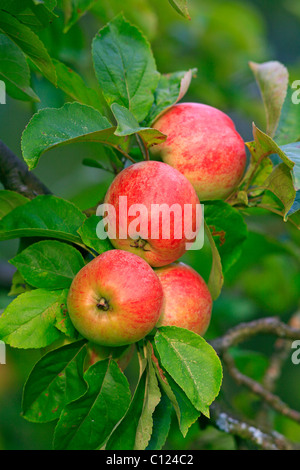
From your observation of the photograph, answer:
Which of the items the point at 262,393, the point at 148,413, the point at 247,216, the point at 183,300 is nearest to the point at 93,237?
the point at 183,300

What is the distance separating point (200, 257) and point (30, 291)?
0.74 m

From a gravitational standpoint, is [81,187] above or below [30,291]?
below

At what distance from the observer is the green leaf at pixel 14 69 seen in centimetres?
83

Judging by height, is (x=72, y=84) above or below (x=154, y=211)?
above

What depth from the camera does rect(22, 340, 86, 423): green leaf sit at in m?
0.80

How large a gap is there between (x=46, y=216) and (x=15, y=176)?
166mm

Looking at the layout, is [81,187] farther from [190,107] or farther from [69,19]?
[190,107]

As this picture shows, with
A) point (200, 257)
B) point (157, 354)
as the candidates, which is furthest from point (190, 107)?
point (200, 257)

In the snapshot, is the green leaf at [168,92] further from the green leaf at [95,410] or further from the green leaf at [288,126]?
the green leaf at [95,410]

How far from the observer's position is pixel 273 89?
0.95 m

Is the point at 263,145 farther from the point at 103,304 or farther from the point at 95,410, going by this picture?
the point at 95,410

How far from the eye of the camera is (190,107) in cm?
90

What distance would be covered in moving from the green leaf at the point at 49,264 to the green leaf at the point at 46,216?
0.03 meters

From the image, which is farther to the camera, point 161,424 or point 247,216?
point 247,216
